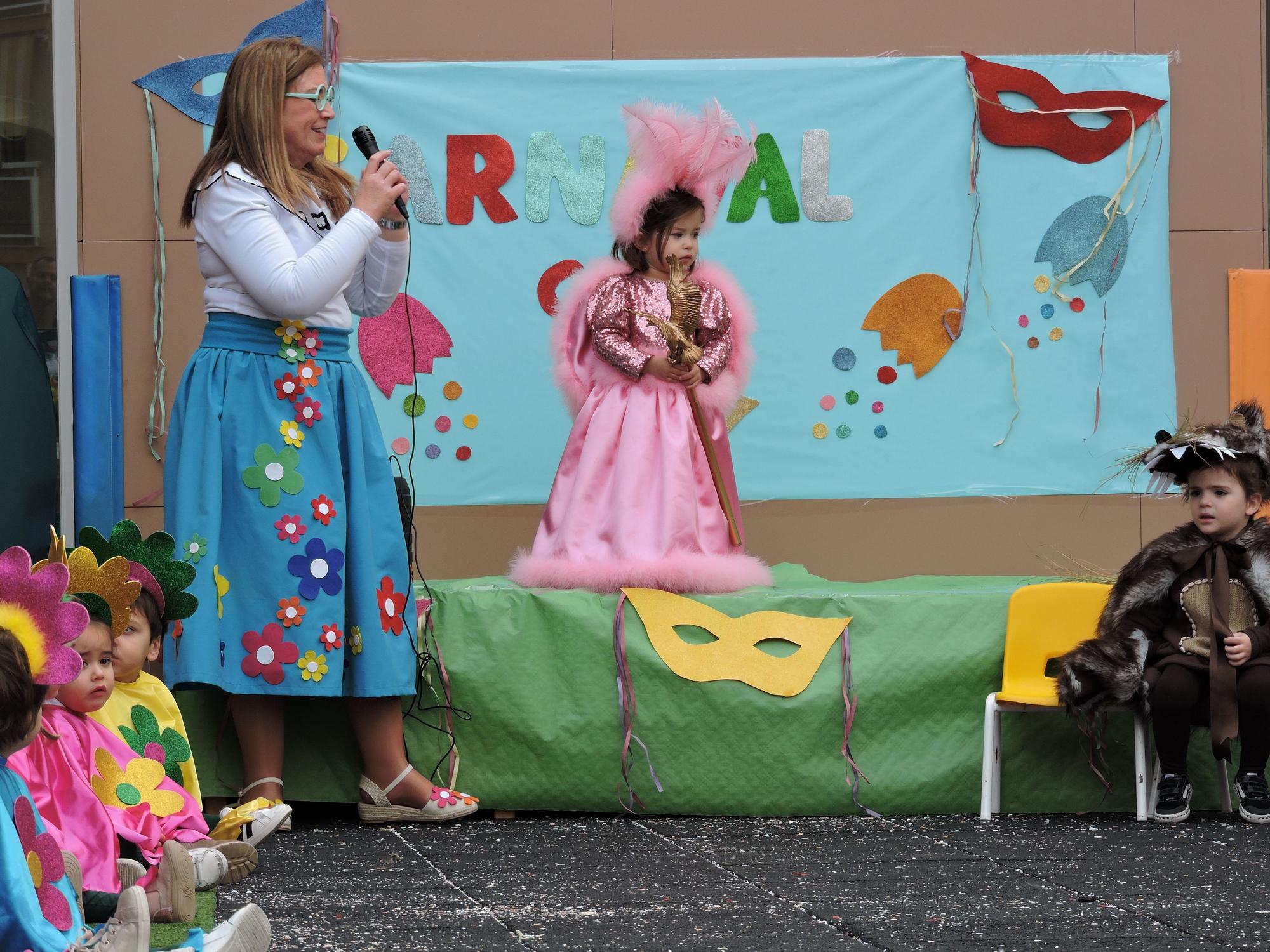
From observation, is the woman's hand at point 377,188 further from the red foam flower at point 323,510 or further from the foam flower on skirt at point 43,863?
the foam flower on skirt at point 43,863

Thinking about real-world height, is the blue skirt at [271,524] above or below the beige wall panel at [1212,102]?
below

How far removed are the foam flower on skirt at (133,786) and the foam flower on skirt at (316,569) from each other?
→ 0.64m

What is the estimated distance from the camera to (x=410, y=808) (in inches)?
125

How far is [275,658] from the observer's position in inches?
119

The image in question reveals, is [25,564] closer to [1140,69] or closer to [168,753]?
[168,753]

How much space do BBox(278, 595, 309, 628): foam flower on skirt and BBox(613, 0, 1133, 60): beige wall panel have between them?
91.1 inches

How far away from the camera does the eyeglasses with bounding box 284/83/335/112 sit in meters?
3.12

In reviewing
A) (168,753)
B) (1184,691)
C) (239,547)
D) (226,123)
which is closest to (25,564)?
(168,753)

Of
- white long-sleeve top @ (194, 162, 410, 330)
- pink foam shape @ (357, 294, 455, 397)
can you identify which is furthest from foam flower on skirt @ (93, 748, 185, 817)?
pink foam shape @ (357, 294, 455, 397)

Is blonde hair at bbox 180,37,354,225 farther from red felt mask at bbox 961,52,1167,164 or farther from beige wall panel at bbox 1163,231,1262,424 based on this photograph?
beige wall panel at bbox 1163,231,1262,424

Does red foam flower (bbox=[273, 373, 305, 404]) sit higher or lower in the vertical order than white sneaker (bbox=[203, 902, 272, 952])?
higher

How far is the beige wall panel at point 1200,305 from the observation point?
4.71 meters

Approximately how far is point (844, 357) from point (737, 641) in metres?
1.57

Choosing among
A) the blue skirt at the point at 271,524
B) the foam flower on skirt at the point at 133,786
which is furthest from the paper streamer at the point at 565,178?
the foam flower on skirt at the point at 133,786
